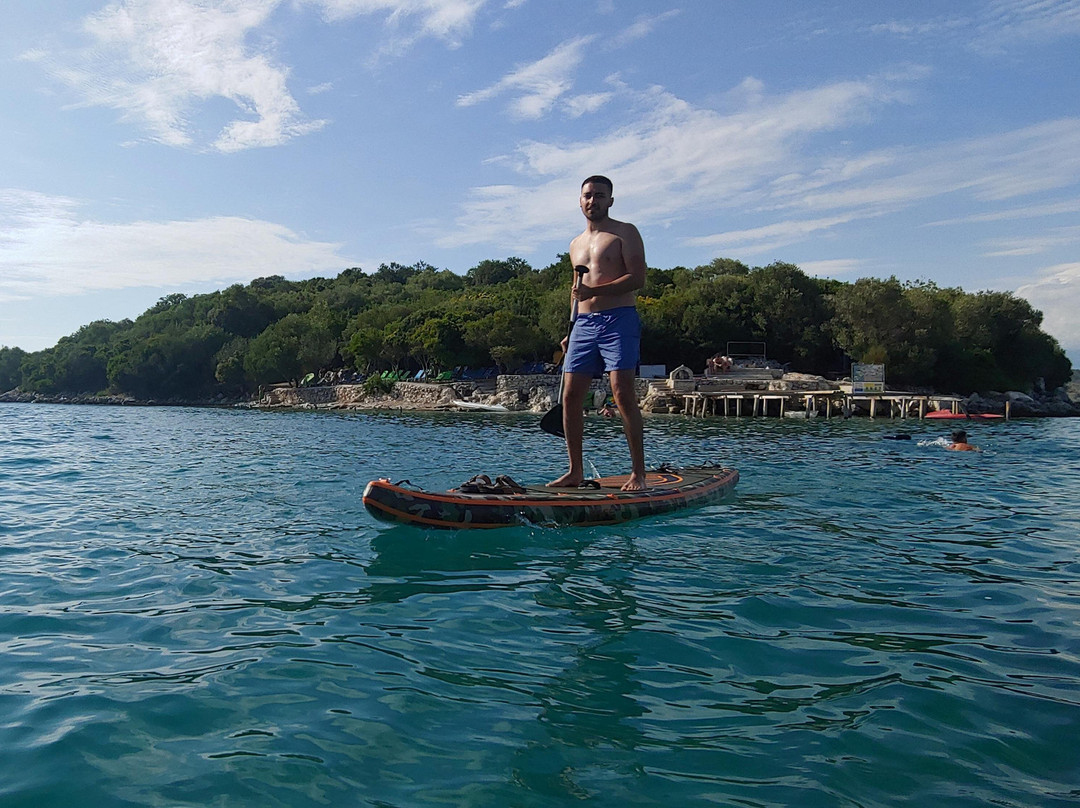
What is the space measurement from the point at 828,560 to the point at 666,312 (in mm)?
56198

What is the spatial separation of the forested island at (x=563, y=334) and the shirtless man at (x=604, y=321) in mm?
47314

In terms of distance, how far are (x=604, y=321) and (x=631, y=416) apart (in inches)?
45.7

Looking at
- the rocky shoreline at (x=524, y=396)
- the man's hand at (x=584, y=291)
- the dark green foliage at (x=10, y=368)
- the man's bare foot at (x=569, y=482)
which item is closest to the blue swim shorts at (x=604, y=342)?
the man's hand at (x=584, y=291)

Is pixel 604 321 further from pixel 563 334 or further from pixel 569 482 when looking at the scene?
pixel 563 334

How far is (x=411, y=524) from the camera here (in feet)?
24.0

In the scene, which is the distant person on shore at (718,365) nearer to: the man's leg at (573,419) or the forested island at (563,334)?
the forested island at (563,334)

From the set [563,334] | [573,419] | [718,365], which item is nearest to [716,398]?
[718,365]

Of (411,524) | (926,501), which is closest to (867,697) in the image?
(411,524)

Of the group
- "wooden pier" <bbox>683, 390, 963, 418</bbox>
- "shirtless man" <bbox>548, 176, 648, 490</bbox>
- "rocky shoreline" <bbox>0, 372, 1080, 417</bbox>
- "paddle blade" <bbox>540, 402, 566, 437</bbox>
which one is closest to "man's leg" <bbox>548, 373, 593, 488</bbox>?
"shirtless man" <bbox>548, 176, 648, 490</bbox>

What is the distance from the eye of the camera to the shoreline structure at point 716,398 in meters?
41.7

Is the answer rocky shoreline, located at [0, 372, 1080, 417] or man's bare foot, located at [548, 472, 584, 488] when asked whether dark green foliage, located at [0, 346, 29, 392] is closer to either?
rocky shoreline, located at [0, 372, 1080, 417]

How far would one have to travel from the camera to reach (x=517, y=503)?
763cm

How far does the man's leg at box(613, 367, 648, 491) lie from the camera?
8455 mm

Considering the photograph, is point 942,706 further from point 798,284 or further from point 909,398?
point 798,284
